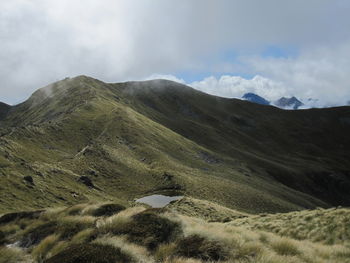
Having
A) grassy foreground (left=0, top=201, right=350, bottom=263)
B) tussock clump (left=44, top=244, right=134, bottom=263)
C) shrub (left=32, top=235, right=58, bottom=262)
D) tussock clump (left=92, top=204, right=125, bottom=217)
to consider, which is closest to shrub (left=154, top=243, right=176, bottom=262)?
grassy foreground (left=0, top=201, right=350, bottom=263)

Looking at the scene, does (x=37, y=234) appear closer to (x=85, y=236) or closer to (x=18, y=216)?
(x=85, y=236)

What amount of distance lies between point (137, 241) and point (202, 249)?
2.21 meters

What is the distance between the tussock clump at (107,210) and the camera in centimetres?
1548

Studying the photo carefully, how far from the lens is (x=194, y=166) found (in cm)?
11350

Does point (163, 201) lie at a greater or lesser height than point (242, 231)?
lesser

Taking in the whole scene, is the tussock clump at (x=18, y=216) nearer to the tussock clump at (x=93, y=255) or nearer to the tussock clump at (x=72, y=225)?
the tussock clump at (x=72, y=225)

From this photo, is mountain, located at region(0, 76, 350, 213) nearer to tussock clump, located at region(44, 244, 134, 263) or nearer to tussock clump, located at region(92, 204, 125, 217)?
tussock clump, located at region(92, 204, 125, 217)

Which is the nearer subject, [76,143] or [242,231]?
[242,231]

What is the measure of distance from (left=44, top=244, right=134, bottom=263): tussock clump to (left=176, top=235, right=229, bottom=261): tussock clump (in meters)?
1.62

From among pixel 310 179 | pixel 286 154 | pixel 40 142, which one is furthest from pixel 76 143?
pixel 286 154

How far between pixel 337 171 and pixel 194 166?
95.4m

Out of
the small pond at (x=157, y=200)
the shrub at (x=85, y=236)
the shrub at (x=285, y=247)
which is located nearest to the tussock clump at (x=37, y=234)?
the shrub at (x=85, y=236)

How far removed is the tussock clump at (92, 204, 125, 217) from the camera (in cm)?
1548

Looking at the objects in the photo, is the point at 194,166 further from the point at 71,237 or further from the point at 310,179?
the point at 71,237
